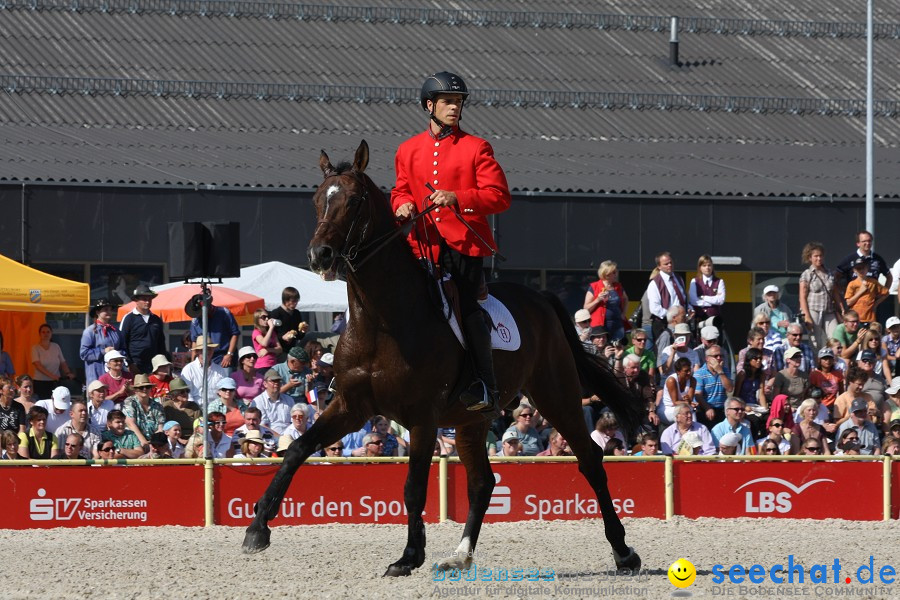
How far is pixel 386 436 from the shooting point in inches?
582

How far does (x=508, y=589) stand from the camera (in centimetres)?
897

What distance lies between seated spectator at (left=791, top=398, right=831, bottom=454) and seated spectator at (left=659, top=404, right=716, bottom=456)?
0.93 m

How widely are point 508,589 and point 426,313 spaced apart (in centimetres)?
174

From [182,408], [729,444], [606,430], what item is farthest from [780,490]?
[182,408]

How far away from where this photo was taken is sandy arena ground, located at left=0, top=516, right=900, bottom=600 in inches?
353

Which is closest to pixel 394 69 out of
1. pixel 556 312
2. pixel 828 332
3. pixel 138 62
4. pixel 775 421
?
pixel 138 62

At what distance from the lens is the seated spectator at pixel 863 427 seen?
15664 mm

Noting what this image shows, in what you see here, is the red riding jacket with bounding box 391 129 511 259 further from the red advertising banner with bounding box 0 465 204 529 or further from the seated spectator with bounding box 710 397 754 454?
the seated spectator with bounding box 710 397 754 454

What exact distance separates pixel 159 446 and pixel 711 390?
602 centimetres

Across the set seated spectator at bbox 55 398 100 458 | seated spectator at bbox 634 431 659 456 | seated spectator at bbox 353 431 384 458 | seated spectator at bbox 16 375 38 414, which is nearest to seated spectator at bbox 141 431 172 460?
seated spectator at bbox 55 398 100 458

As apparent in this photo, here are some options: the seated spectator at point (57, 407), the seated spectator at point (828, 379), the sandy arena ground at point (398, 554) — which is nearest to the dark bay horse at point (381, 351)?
the sandy arena ground at point (398, 554)

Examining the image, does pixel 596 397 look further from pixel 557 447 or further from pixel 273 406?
pixel 273 406

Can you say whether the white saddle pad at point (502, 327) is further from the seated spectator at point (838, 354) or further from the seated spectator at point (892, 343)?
the seated spectator at point (892, 343)

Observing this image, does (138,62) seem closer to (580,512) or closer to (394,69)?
(394,69)
